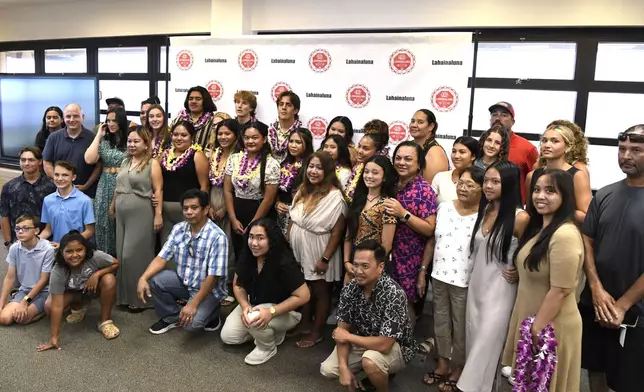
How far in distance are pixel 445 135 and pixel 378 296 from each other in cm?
179

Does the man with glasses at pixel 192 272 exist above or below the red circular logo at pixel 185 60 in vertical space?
below

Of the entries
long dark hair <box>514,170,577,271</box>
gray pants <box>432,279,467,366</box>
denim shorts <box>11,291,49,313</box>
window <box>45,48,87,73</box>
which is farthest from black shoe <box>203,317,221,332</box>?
window <box>45,48,87,73</box>

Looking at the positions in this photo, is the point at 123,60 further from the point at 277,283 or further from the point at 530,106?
the point at 530,106

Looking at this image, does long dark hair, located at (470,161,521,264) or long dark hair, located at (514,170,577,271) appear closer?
long dark hair, located at (514,170,577,271)

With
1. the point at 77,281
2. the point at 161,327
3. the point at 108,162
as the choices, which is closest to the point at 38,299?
the point at 77,281

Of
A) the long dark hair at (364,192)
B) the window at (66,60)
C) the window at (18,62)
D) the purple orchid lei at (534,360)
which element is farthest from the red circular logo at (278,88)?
the window at (18,62)

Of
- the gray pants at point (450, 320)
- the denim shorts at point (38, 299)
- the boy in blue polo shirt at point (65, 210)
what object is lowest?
the denim shorts at point (38, 299)

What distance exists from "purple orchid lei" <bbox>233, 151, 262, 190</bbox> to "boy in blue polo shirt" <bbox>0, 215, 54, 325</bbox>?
1402 millimetres

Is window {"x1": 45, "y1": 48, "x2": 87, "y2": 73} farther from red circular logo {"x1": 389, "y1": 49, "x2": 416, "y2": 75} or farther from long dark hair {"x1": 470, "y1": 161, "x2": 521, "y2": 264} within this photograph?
long dark hair {"x1": 470, "y1": 161, "x2": 521, "y2": 264}

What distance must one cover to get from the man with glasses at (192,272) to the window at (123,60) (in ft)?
12.7

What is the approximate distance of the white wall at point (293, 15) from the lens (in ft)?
14.0

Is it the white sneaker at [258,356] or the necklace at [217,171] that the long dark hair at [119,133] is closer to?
the necklace at [217,171]

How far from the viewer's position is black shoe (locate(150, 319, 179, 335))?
3.31 metres

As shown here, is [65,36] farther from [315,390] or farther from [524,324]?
[524,324]
